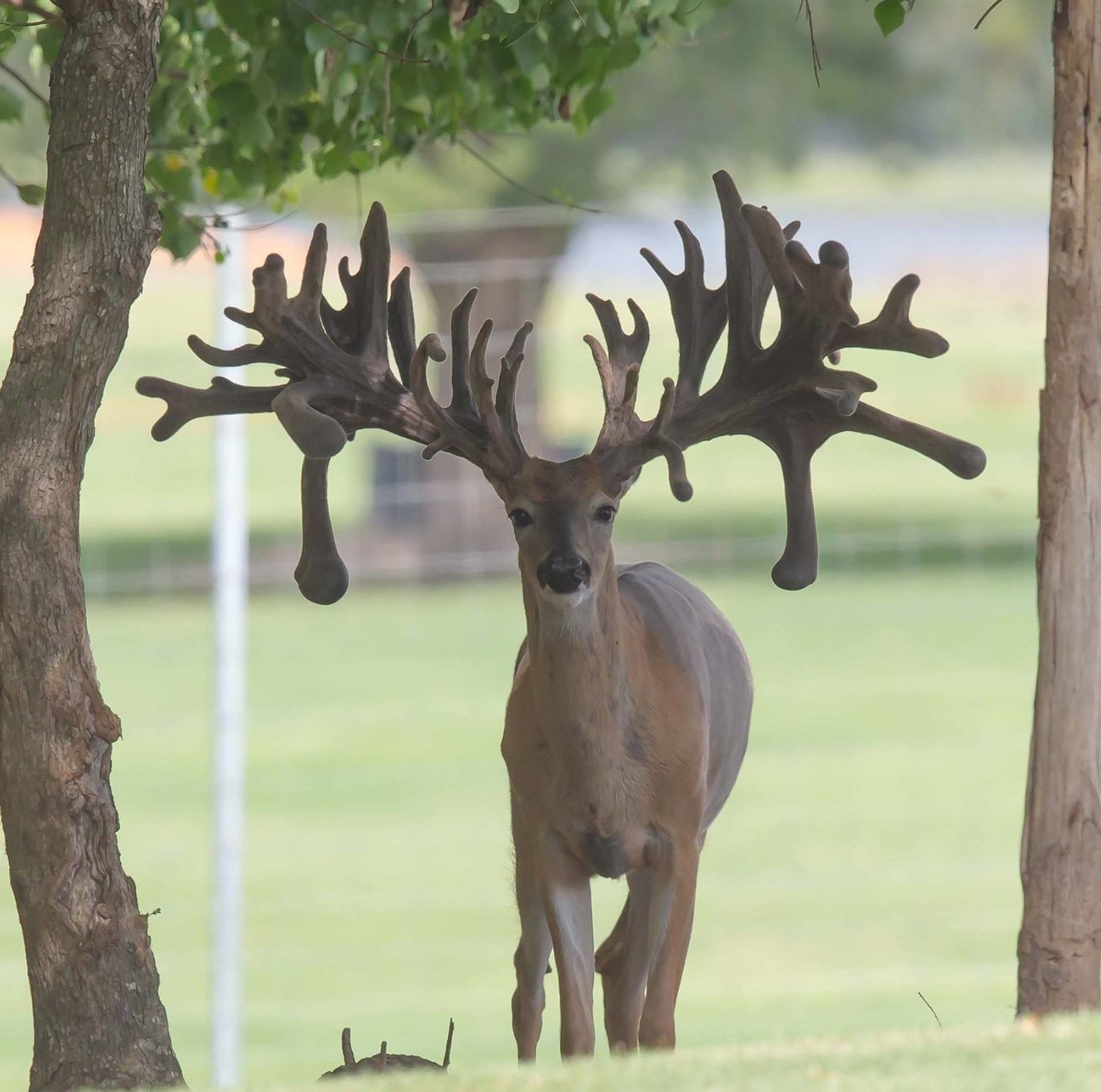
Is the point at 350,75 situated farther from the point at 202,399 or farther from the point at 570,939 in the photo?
the point at 570,939

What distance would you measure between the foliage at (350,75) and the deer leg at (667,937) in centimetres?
216

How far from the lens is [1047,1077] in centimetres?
331

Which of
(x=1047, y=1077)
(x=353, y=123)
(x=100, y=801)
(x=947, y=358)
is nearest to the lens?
(x=1047, y=1077)

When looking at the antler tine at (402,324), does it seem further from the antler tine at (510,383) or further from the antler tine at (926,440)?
the antler tine at (926,440)

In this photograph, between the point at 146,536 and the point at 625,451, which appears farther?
the point at 146,536

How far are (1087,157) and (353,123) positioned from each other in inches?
100

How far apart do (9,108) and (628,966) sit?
304 cm

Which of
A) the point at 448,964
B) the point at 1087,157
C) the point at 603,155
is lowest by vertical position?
the point at 448,964

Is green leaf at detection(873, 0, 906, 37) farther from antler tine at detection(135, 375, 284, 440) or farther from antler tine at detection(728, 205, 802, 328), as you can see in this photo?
antler tine at detection(135, 375, 284, 440)

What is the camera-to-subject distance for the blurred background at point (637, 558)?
13.5 metres

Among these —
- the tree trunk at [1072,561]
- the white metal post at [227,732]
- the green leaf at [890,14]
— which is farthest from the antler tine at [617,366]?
the white metal post at [227,732]

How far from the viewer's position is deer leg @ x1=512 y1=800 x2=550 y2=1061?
18.2ft

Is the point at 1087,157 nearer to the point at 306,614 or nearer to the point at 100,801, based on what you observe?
the point at 100,801

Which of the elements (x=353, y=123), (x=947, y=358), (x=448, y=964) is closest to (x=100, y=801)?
(x=353, y=123)
